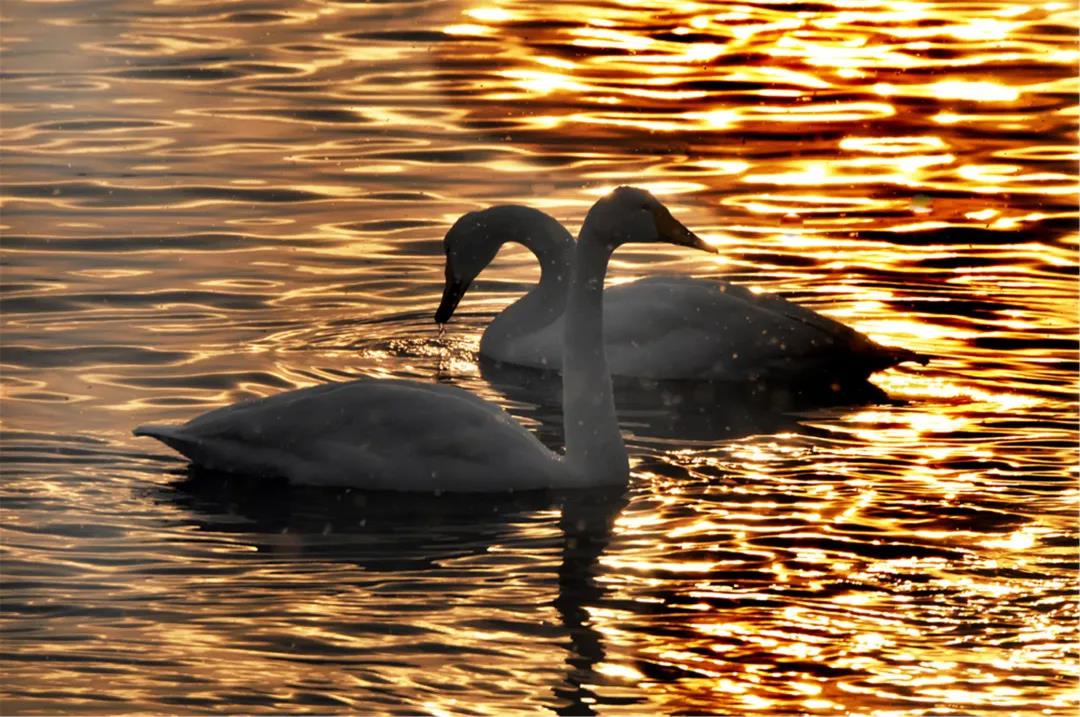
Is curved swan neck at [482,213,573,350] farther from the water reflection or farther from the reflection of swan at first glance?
the water reflection

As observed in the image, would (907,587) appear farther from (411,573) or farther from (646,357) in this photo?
(646,357)

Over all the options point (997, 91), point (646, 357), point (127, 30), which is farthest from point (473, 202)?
point (127, 30)

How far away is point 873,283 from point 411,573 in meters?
6.89

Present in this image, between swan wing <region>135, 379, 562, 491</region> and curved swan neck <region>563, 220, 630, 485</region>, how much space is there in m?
0.16

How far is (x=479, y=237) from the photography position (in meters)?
16.1

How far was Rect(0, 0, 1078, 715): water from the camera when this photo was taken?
9.94 meters

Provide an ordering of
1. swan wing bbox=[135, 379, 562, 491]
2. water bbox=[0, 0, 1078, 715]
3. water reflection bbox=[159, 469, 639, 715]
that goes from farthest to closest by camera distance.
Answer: swan wing bbox=[135, 379, 562, 491]
water reflection bbox=[159, 469, 639, 715]
water bbox=[0, 0, 1078, 715]

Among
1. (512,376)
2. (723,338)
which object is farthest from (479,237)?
(723,338)

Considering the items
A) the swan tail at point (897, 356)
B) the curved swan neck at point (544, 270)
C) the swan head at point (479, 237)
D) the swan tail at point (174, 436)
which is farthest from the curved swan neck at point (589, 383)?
the swan head at point (479, 237)

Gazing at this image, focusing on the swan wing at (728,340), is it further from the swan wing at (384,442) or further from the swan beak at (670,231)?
the swan wing at (384,442)

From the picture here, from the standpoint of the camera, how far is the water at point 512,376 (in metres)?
9.94

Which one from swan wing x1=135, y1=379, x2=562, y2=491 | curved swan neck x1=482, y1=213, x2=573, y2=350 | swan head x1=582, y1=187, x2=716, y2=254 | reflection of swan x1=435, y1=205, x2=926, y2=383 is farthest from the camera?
curved swan neck x1=482, y1=213, x2=573, y2=350

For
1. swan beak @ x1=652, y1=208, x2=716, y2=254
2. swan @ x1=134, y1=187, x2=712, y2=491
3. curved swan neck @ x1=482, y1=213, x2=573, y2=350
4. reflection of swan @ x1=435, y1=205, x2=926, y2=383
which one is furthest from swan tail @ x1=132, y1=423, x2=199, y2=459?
curved swan neck @ x1=482, y1=213, x2=573, y2=350

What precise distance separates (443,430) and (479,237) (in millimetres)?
4065
